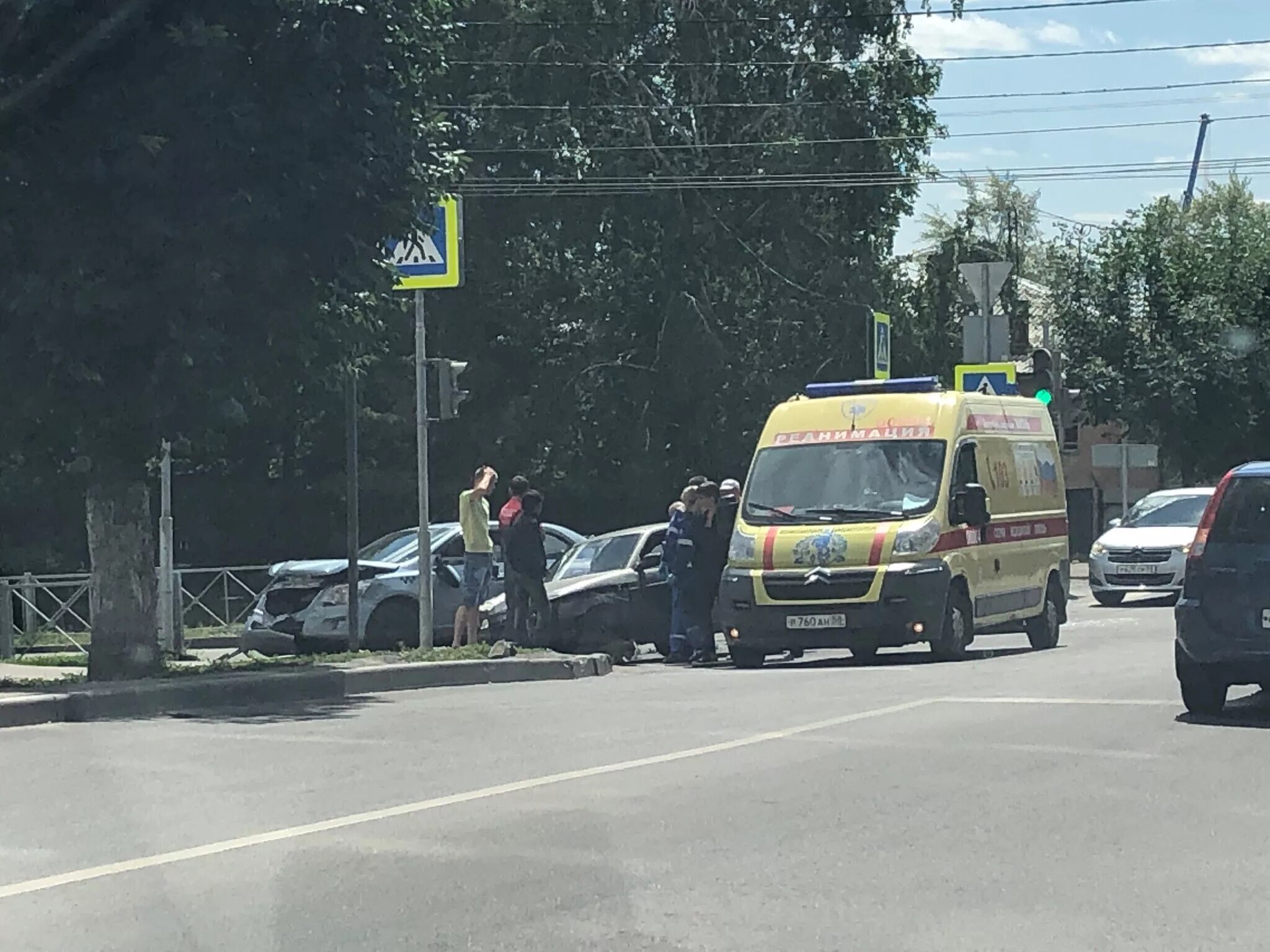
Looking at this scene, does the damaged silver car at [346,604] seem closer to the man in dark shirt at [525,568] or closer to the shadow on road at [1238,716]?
the man in dark shirt at [525,568]

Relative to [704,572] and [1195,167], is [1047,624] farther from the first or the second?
[1195,167]

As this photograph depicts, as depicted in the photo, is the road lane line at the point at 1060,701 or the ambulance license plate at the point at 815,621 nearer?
the road lane line at the point at 1060,701

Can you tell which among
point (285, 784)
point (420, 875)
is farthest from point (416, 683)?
point (420, 875)

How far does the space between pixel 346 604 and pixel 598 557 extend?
8.91ft

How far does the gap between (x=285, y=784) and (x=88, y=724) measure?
11.7 ft

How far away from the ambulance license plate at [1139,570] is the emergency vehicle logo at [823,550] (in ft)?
41.4

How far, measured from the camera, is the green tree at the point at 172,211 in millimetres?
14477

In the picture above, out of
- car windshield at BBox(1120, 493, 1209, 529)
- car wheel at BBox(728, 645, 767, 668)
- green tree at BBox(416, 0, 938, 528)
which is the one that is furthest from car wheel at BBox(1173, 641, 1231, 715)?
green tree at BBox(416, 0, 938, 528)

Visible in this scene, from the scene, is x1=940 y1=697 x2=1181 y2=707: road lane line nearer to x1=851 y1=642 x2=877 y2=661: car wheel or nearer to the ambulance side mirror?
x1=851 y1=642 x2=877 y2=661: car wheel

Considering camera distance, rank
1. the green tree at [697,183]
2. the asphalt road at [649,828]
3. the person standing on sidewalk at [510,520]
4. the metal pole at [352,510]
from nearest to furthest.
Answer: the asphalt road at [649,828] < the metal pole at [352,510] < the person standing on sidewalk at [510,520] < the green tree at [697,183]

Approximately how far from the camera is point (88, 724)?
44.0 feet

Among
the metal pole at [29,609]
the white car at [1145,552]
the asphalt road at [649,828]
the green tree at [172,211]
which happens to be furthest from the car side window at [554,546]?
the white car at [1145,552]

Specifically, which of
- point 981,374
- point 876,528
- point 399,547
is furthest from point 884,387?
point 981,374

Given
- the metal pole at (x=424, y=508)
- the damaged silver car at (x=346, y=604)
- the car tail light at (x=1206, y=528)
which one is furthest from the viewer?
the damaged silver car at (x=346, y=604)
